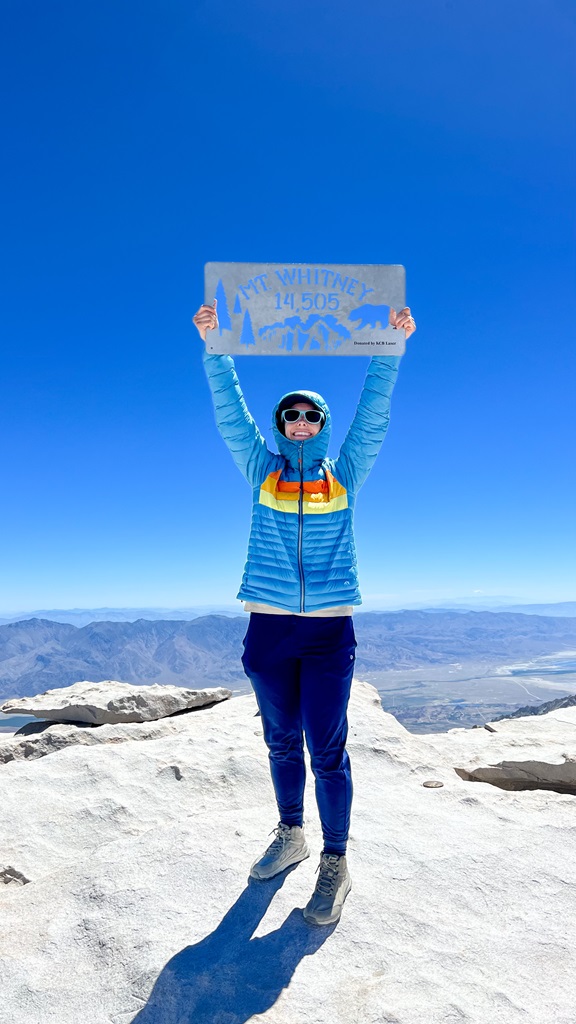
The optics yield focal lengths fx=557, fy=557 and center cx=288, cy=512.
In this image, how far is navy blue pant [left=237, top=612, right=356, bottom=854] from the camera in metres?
3.10

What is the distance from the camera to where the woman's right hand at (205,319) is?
361cm

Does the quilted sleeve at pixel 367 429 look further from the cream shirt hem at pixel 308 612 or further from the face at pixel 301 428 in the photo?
the cream shirt hem at pixel 308 612

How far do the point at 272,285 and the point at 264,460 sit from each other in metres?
1.23

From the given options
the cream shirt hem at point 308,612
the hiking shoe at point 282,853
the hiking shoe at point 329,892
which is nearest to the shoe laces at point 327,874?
the hiking shoe at point 329,892

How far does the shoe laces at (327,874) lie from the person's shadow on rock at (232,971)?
0.55ft

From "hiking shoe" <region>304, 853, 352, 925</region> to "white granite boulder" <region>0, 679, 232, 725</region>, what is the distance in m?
5.28

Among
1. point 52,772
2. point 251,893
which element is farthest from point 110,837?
point 251,893

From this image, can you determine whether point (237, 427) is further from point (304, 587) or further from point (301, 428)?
point (304, 587)

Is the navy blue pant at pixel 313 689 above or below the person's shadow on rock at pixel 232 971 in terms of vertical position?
above

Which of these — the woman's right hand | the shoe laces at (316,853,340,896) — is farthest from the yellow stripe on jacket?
the shoe laces at (316,853,340,896)

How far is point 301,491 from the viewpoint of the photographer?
3316 mm

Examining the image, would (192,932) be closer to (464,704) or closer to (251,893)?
(251,893)

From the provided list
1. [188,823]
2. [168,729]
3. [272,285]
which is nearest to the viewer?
[272,285]

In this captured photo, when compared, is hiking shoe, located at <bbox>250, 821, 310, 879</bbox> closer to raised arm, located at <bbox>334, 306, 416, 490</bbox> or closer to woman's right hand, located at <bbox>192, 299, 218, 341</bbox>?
raised arm, located at <bbox>334, 306, 416, 490</bbox>
